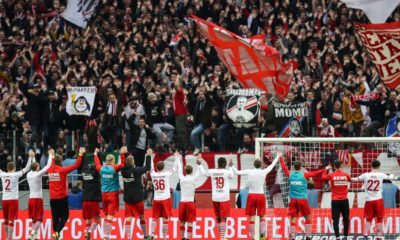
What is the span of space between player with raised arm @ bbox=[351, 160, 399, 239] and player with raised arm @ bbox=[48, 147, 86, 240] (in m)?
6.50

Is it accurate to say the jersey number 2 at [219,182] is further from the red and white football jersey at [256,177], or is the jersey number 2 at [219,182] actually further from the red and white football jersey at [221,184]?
the red and white football jersey at [256,177]

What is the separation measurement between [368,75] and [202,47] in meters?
4.86

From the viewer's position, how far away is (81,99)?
115 feet

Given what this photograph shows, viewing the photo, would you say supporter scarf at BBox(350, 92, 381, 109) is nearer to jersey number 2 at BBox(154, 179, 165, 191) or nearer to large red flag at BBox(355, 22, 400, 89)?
large red flag at BBox(355, 22, 400, 89)

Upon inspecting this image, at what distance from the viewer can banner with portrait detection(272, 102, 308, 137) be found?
3356 cm

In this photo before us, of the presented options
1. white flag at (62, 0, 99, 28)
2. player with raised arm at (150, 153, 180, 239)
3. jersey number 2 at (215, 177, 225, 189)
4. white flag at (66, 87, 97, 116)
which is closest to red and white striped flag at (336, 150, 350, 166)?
jersey number 2 at (215, 177, 225, 189)

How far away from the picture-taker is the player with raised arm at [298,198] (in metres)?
31.5

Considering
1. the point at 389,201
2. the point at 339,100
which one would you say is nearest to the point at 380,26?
the point at 339,100

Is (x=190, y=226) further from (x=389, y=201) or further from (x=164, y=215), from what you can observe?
(x=389, y=201)

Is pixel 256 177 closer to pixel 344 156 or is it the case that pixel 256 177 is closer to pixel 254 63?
pixel 344 156

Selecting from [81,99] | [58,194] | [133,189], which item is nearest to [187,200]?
[133,189]

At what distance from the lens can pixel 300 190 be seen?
31562mm

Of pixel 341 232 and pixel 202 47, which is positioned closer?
pixel 341 232

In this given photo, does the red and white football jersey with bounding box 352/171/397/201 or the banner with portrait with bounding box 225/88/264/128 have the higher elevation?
the banner with portrait with bounding box 225/88/264/128
